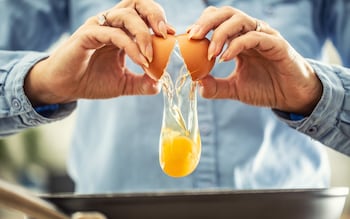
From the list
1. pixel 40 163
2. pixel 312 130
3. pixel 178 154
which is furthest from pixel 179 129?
pixel 40 163

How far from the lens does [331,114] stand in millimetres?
507

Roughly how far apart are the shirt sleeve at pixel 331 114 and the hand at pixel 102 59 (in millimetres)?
136

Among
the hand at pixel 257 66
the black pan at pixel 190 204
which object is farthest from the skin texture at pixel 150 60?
the black pan at pixel 190 204

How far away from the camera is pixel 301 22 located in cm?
60

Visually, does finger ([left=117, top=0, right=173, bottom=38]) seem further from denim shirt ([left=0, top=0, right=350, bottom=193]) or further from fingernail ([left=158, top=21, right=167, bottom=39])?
denim shirt ([left=0, top=0, right=350, bottom=193])

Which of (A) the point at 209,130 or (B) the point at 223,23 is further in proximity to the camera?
(A) the point at 209,130

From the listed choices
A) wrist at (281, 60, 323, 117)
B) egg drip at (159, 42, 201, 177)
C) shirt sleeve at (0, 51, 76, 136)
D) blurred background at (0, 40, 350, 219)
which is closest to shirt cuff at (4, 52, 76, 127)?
shirt sleeve at (0, 51, 76, 136)

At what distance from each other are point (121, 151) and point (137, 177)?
3 cm

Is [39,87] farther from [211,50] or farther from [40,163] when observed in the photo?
[40,163]

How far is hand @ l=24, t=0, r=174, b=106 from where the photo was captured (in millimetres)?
440

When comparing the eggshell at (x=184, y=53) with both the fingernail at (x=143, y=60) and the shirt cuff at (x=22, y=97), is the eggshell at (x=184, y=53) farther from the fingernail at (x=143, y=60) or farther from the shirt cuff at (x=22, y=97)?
the shirt cuff at (x=22, y=97)

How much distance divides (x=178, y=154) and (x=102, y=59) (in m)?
0.12

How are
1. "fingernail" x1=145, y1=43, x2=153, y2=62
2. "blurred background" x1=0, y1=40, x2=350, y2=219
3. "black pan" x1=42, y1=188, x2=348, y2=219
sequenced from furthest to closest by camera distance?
"blurred background" x1=0, y1=40, x2=350, y2=219
"fingernail" x1=145, y1=43, x2=153, y2=62
"black pan" x1=42, y1=188, x2=348, y2=219

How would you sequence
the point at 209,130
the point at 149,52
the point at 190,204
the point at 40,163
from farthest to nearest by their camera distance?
the point at 40,163, the point at 209,130, the point at 149,52, the point at 190,204
